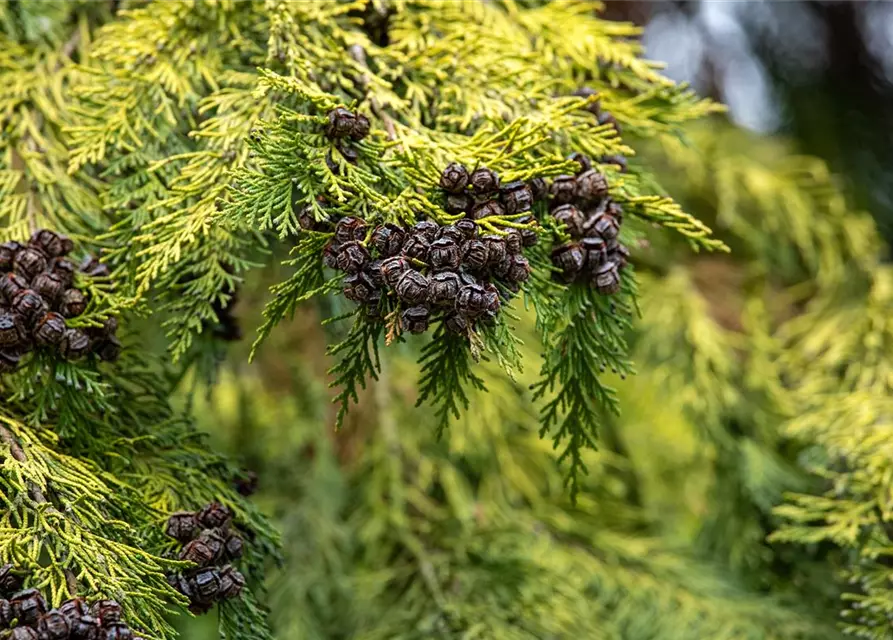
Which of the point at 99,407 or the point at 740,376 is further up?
the point at 99,407

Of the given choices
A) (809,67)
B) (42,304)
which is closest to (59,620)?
(42,304)

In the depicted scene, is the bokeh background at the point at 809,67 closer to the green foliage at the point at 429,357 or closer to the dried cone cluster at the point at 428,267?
the green foliage at the point at 429,357

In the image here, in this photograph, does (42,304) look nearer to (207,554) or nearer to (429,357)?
(207,554)

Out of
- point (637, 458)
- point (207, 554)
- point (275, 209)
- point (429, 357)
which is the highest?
point (275, 209)

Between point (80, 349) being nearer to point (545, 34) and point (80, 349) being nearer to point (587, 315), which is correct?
point (587, 315)

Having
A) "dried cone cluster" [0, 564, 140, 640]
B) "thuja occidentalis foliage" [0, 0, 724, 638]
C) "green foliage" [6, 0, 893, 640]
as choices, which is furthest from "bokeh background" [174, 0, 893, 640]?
"dried cone cluster" [0, 564, 140, 640]

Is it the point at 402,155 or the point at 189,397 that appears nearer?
the point at 402,155

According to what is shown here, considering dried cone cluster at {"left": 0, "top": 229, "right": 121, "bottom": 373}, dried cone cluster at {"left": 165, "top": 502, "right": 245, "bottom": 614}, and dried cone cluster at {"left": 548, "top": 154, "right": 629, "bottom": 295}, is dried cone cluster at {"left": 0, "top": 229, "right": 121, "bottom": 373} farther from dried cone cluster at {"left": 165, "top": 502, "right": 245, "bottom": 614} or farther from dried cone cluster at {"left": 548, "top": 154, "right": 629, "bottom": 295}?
dried cone cluster at {"left": 548, "top": 154, "right": 629, "bottom": 295}

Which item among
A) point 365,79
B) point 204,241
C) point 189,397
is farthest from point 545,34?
point 189,397
